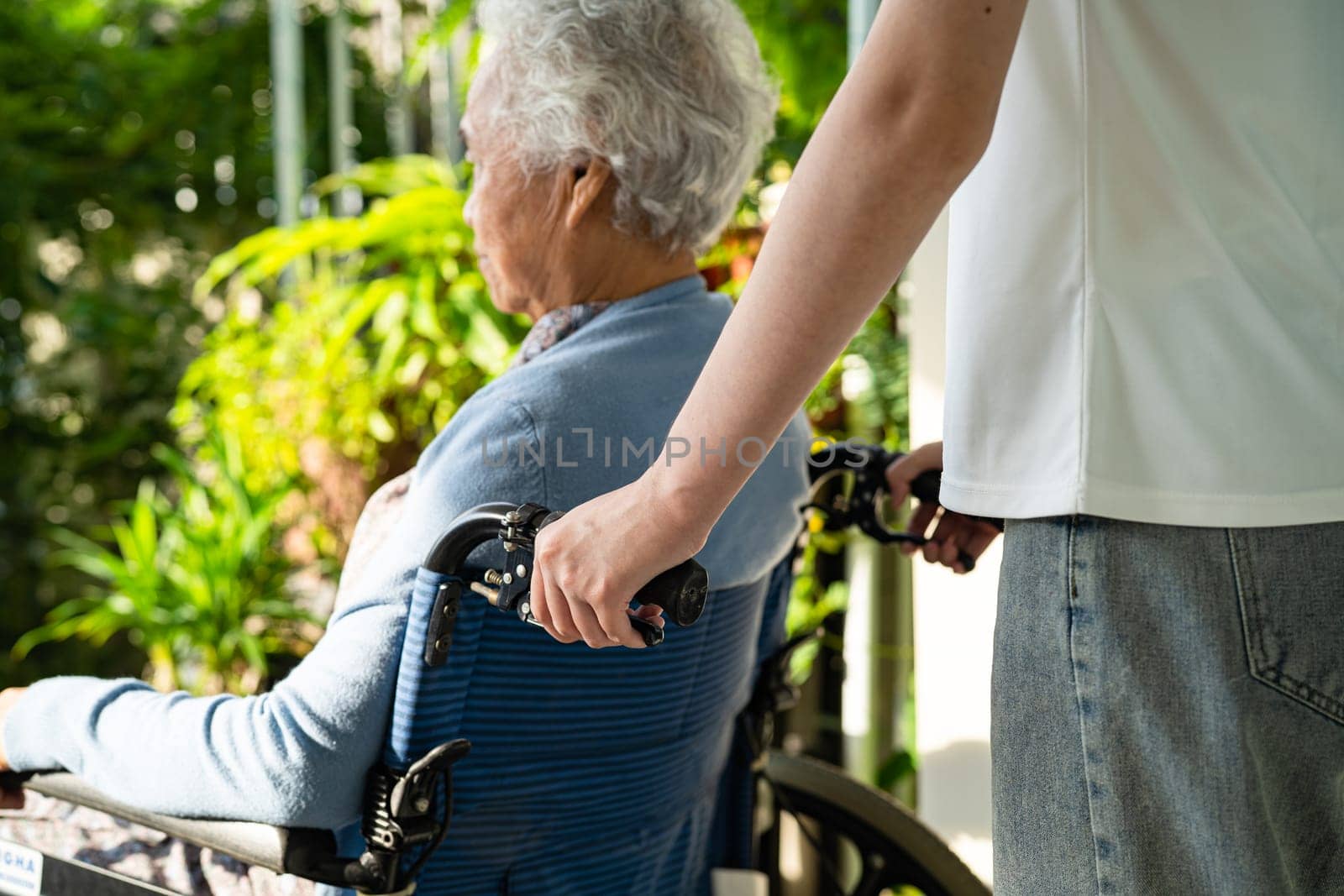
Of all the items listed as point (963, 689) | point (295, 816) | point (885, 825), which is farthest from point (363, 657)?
point (963, 689)

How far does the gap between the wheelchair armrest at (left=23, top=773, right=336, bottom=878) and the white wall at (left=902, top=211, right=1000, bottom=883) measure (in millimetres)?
1064

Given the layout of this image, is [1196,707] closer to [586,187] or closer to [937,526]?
[937,526]

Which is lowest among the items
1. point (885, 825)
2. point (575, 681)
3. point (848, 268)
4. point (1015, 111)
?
point (885, 825)

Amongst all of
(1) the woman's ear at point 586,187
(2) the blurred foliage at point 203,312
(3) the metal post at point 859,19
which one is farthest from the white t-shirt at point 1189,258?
(2) the blurred foliage at point 203,312

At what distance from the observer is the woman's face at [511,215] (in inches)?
45.4

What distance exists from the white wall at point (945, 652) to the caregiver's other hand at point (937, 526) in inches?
20.5

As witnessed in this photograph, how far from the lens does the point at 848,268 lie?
591 millimetres

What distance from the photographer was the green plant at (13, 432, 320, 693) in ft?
8.40

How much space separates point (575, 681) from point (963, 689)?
0.95 m

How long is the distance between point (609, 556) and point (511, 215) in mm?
596

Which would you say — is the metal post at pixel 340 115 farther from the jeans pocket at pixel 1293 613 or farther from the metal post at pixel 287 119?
the jeans pocket at pixel 1293 613

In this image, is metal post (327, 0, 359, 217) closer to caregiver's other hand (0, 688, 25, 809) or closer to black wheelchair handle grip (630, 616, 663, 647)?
caregiver's other hand (0, 688, 25, 809)

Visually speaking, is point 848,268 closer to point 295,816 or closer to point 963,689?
point 295,816

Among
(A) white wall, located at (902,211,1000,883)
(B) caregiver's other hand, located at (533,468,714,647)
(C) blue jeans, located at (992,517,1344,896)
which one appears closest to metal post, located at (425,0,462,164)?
(A) white wall, located at (902,211,1000,883)
